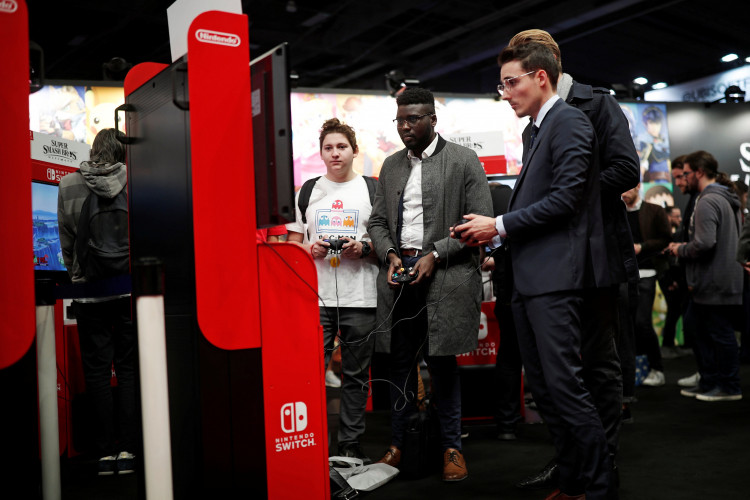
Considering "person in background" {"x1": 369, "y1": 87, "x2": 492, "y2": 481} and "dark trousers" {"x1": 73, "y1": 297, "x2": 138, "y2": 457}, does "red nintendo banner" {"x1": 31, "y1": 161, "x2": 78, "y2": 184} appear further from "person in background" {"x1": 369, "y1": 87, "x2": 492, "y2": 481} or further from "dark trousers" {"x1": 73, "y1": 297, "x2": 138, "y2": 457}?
"person in background" {"x1": 369, "y1": 87, "x2": 492, "y2": 481}

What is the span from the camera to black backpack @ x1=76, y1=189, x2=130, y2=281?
3.36m

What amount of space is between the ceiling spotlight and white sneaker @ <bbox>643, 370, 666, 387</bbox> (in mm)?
4308

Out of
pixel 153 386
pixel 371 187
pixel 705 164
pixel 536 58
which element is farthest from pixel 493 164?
pixel 153 386

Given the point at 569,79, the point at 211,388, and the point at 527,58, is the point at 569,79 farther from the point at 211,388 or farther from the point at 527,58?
the point at 211,388

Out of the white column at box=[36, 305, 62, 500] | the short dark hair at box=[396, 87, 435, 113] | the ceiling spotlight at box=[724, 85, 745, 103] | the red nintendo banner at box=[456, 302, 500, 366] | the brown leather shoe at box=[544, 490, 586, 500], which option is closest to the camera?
the white column at box=[36, 305, 62, 500]

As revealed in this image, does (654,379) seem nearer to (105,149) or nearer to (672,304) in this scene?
→ (672,304)

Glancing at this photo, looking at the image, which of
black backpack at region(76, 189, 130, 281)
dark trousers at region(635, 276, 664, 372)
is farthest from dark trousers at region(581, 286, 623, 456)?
dark trousers at region(635, 276, 664, 372)

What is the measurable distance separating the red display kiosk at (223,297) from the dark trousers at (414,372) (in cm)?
85

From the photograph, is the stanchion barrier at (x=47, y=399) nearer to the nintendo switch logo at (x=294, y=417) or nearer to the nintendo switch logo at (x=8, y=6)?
the nintendo switch logo at (x=294, y=417)

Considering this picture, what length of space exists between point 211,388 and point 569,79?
180cm

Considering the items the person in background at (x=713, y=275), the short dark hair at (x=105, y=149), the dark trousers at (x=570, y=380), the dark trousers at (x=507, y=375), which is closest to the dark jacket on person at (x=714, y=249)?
the person in background at (x=713, y=275)

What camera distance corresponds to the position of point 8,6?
5.54 ft

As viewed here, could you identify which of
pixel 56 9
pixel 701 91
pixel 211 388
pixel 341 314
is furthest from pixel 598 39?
pixel 211 388

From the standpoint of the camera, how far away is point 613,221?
95.3 inches
